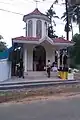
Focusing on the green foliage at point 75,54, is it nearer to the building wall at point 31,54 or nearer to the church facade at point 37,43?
the church facade at point 37,43

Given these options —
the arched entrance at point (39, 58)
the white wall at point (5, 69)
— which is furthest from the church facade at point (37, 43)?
the white wall at point (5, 69)

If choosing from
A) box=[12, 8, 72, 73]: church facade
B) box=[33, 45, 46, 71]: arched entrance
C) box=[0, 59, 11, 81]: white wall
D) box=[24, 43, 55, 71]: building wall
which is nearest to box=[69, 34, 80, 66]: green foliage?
box=[12, 8, 72, 73]: church facade

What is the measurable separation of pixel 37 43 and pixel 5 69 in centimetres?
553

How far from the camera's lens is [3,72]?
30.1 meters

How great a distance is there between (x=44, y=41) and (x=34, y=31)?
2.88m

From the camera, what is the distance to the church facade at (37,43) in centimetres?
3515

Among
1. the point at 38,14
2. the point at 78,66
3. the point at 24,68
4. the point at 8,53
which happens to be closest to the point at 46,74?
the point at 24,68

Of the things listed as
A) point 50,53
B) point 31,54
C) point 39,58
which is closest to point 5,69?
point 31,54

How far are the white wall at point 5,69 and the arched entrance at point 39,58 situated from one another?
13.4 ft

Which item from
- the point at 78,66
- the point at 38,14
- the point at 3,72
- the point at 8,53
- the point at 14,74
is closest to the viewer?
the point at 78,66

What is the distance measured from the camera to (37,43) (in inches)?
1378

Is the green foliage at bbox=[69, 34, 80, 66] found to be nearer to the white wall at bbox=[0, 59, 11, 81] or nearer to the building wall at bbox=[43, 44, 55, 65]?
the building wall at bbox=[43, 44, 55, 65]

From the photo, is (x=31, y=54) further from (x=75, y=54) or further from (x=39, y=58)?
(x=75, y=54)

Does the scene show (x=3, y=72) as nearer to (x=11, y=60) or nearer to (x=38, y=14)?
(x=11, y=60)
